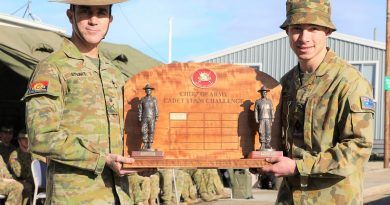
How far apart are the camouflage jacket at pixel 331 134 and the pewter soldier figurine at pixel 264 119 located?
155mm

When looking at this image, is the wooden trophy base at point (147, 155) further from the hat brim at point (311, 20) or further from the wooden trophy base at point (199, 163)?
the hat brim at point (311, 20)

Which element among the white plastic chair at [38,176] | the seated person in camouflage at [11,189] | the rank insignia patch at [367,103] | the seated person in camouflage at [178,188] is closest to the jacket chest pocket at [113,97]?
the rank insignia patch at [367,103]

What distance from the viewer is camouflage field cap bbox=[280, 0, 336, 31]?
10.7ft

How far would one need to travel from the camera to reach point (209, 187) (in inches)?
430

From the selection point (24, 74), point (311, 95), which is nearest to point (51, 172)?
point (311, 95)

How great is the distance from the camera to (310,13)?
3.27 meters

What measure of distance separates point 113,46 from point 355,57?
48.3ft

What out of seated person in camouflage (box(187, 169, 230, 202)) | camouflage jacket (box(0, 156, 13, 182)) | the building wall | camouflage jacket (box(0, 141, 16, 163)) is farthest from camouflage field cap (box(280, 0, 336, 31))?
the building wall

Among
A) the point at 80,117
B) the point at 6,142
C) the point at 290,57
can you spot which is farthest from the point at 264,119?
the point at 290,57

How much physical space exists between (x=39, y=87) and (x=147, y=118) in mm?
643

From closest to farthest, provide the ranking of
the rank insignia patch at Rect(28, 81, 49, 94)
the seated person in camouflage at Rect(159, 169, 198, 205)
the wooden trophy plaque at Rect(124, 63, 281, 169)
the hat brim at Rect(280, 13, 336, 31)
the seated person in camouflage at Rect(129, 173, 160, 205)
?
1. the rank insignia patch at Rect(28, 81, 49, 94)
2. the hat brim at Rect(280, 13, 336, 31)
3. the wooden trophy plaque at Rect(124, 63, 281, 169)
4. the seated person in camouflage at Rect(129, 173, 160, 205)
5. the seated person in camouflage at Rect(159, 169, 198, 205)

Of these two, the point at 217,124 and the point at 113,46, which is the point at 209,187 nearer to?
the point at 113,46

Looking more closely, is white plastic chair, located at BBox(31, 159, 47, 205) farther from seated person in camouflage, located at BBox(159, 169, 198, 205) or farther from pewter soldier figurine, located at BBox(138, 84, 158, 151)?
pewter soldier figurine, located at BBox(138, 84, 158, 151)

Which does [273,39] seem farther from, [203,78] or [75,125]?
[75,125]
